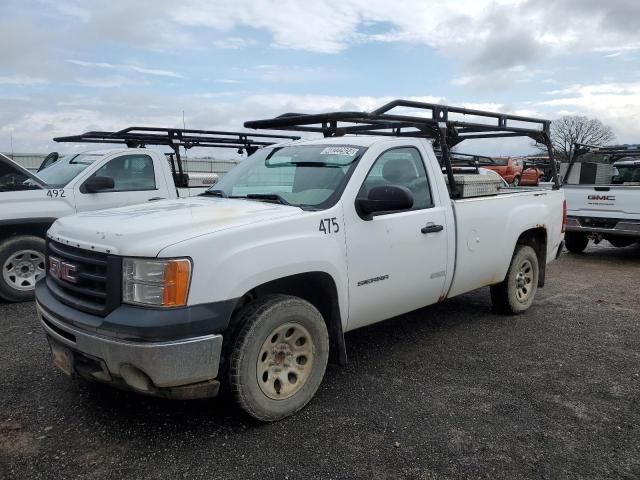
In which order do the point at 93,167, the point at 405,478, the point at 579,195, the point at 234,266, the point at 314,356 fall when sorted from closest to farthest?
1. the point at 405,478
2. the point at 234,266
3. the point at 314,356
4. the point at 93,167
5. the point at 579,195

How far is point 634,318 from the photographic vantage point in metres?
5.98

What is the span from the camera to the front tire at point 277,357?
318 centimetres

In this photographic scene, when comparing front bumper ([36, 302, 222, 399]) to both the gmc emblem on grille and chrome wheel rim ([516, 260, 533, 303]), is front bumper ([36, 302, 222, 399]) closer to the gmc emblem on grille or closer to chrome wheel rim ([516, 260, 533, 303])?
the gmc emblem on grille

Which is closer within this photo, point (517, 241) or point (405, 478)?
point (405, 478)

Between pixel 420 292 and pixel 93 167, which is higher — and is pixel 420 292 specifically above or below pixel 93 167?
below

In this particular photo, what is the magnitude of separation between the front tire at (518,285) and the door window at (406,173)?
69.6 inches

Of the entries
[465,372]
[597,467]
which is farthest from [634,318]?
[597,467]

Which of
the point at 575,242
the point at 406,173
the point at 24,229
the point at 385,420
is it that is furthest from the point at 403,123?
the point at 575,242

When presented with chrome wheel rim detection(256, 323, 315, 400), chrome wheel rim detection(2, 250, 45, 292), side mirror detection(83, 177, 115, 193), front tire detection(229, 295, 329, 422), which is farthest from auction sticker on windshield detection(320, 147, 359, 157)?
chrome wheel rim detection(2, 250, 45, 292)

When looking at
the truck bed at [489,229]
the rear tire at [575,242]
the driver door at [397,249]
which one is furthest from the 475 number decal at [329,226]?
the rear tire at [575,242]

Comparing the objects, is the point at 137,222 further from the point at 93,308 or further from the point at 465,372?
the point at 465,372

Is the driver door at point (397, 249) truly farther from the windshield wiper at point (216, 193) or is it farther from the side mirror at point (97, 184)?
the side mirror at point (97, 184)

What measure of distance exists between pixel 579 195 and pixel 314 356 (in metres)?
8.11

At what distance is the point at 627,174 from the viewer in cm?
1204
